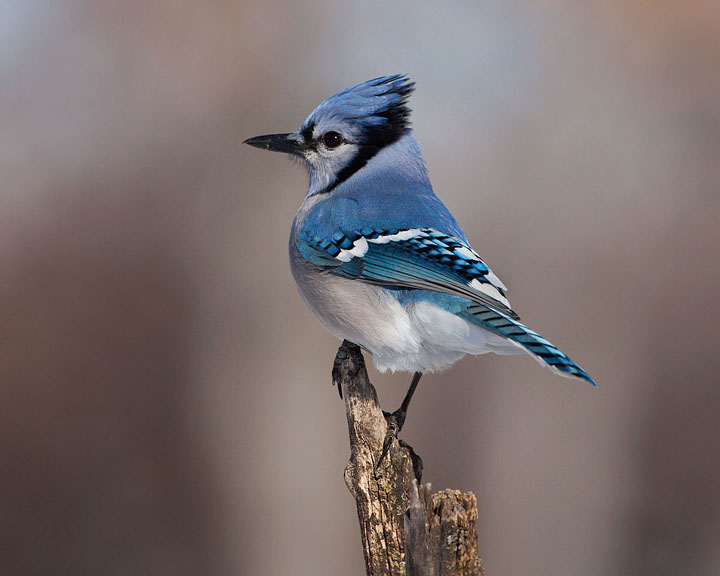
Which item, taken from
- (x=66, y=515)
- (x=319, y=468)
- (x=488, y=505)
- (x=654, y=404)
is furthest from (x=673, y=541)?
(x=66, y=515)

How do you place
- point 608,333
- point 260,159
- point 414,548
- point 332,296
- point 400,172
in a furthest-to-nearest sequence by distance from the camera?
point 260,159, point 608,333, point 400,172, point 332,296, point 414,548

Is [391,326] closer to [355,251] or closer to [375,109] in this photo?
[355,251]

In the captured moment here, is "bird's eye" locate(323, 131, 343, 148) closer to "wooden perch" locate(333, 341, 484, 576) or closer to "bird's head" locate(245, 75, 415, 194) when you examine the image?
"bird's head" locate(245, 75, 415, 194)

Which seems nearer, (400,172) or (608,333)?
(400,172)

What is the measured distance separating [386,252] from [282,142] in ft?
1.68

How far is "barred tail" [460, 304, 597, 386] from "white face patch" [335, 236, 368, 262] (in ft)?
1.00

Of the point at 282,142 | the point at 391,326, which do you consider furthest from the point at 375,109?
the point at 391,326

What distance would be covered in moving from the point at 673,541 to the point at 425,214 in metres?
2.59

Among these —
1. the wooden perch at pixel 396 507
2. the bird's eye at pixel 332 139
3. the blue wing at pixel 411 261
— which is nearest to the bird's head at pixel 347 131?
the bird's eye at pixel 332 139

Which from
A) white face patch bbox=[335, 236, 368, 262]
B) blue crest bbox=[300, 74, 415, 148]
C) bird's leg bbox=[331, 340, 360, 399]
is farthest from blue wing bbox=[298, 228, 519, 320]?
blue crest bbox=[300, 74, 415, 148]

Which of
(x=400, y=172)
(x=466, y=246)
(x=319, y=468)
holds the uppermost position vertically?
(x=400, y=172)

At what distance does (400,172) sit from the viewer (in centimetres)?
180

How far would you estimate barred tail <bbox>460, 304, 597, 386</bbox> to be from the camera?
1071mm

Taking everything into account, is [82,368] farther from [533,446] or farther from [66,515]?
[533,446]
